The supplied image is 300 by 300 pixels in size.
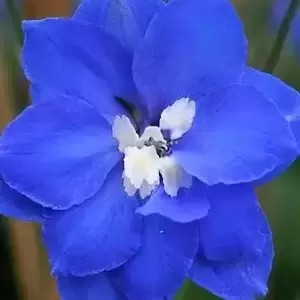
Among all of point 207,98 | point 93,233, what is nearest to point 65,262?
point 93,233

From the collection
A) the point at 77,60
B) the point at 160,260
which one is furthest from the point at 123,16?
the point at 160,260

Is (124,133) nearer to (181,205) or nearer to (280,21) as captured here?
(181,205)

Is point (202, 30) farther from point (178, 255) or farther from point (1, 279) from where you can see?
point (1, 279)

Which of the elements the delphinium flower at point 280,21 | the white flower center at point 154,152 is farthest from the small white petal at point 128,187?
the delphinium flower at point 280,21

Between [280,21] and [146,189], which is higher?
[146,189]

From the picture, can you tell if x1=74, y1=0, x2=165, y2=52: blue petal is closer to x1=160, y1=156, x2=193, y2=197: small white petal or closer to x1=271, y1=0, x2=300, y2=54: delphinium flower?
x1=160, y1=156, x2=193, y2=197: small white petal

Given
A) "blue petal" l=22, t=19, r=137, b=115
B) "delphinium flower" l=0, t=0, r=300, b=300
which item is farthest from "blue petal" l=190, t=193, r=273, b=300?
"blue petal" l=22, t=19, r=137, b=115

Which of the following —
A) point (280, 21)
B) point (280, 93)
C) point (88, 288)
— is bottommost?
point (280, 21)
